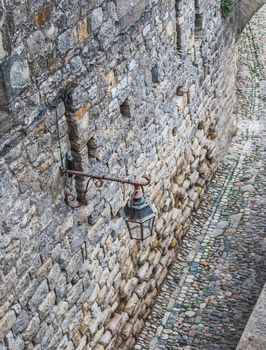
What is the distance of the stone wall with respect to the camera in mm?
3986

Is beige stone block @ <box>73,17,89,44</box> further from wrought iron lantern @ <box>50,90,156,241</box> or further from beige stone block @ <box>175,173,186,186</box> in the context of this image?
beige stone block @ <box>175,173,186,186</box>

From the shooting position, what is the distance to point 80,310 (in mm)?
5031

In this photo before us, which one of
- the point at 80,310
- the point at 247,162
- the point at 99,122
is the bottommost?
the point at 247,162

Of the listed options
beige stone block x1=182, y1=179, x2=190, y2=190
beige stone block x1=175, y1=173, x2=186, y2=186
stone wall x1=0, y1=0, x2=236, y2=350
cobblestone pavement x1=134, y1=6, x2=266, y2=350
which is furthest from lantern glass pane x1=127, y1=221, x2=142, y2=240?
beige stone block x1=182, y1=179, x2=190, y2=190

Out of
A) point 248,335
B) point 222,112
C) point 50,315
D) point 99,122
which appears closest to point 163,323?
point 248,335

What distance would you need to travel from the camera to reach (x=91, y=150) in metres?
4.95

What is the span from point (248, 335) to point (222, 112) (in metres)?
3.93

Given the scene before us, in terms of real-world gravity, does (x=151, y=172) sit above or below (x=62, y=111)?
below

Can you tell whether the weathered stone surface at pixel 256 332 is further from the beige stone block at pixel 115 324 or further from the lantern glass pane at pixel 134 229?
the lantern glass pane at pixel 134 229

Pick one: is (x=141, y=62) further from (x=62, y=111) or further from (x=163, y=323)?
(x=163, y=323)

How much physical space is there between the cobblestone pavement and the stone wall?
0.66ft

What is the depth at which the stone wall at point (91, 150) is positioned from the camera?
3986mm

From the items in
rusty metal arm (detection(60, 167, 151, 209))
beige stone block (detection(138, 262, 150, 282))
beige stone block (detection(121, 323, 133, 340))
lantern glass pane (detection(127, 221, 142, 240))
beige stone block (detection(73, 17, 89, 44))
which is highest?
beige stone block (detection(73, 17, 89, 44))

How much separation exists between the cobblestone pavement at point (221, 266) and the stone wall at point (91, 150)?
0.20 m
